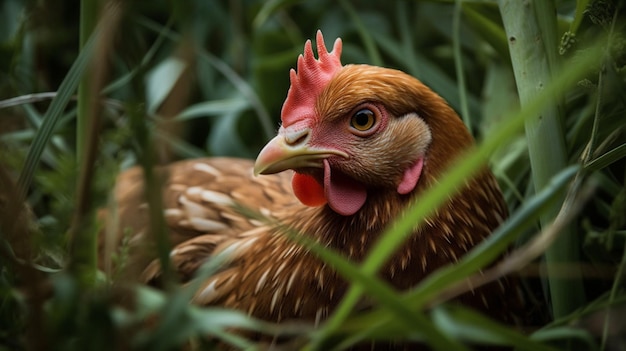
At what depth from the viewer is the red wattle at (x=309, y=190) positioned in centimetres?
133

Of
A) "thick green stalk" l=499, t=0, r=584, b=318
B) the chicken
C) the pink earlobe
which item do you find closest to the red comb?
the chicken

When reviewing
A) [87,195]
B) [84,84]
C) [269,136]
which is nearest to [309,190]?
[84,84]

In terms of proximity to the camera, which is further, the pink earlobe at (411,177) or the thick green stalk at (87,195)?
the pink earlobe at (411,177)

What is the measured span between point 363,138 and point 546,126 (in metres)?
0.31

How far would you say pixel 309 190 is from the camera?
1338mm

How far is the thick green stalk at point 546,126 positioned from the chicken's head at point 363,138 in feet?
0.45

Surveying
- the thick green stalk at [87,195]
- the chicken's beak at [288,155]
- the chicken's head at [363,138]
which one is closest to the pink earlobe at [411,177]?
the chicken's head at [363,138]

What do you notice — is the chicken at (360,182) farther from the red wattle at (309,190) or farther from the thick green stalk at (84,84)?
the thick green stalk at (84,84)

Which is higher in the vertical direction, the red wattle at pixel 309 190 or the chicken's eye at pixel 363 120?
the chicken's eye at pixel 363 120

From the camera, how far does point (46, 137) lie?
1.17 metres

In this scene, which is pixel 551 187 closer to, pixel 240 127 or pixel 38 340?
pixel 38 340

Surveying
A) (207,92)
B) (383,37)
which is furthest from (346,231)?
(207,92)

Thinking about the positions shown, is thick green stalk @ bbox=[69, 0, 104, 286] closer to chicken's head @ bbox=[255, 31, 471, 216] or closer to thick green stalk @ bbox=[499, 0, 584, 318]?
chicken's head @ bbox=[255, 31, 471, 216]

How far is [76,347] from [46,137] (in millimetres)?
428
